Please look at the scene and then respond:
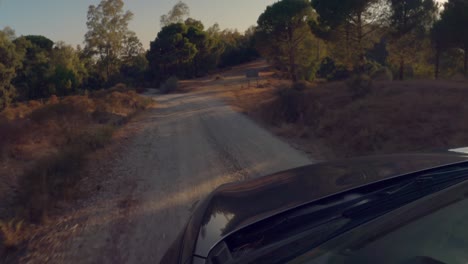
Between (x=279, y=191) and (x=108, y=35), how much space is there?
62.0 m

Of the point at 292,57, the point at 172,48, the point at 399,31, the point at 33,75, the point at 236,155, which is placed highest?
the point at 172,48

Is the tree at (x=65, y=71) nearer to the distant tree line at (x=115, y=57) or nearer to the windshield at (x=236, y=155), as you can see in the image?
the distant tree line at (x=115, y=57)

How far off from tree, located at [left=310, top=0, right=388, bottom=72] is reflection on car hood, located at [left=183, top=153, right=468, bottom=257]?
897 inches

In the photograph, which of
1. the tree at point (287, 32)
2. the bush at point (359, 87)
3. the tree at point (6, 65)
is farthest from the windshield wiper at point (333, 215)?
the tree at point (6, 65)

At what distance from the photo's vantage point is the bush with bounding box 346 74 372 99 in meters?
16.3

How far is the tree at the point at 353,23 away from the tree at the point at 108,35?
42313 millimetres

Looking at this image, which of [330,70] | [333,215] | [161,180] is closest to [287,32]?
[330,70]

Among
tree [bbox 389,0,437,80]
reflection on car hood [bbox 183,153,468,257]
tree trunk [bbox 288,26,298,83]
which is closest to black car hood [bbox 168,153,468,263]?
reflection on car hood [bbox 183,153,468,257]

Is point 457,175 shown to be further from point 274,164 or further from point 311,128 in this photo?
point 311,128

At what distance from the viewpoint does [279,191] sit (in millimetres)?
2830

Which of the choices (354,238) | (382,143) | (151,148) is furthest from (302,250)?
(151,148)

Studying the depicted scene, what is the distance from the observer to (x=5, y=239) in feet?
16.2

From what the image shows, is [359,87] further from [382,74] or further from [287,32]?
[287,32]

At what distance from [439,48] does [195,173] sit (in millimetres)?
25596
